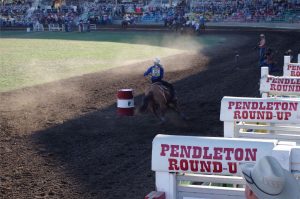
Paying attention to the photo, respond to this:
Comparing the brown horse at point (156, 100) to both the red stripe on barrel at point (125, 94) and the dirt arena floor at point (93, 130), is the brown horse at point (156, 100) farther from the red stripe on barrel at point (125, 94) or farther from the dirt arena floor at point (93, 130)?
the red stripe on barrel at point (125, 94)

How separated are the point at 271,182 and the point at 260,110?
4408mm

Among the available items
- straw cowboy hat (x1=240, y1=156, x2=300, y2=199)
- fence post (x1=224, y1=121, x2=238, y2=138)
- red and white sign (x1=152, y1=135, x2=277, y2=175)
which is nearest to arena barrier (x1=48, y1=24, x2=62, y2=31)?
fence post (x1=224, y1=121, x2=238, y2=138)

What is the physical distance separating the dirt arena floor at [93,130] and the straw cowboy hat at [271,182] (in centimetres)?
592

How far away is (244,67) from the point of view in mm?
27094

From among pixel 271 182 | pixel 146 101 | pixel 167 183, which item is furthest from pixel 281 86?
pixel 271 182

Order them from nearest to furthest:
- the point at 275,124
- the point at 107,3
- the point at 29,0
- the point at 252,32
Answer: the point at 275,124 < the point at 252,32 < the point at 107,3 < the point at 29,0

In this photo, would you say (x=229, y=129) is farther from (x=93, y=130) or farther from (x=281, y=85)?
(x=93, y=130)

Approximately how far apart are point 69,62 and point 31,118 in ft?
48.1

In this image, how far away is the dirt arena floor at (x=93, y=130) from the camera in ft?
31.0

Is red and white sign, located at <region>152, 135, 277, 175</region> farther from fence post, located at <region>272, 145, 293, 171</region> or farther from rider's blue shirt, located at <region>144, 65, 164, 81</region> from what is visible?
rider's blue shirt, located at <region>144, 65, 164, 81</region>

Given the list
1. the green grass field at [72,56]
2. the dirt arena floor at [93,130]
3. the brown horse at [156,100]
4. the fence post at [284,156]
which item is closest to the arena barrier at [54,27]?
the green grass field at [72,56]

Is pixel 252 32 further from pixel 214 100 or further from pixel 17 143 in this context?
pixel 17 143

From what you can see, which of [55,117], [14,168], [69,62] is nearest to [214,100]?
[55,117]

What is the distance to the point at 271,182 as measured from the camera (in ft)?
9.45
